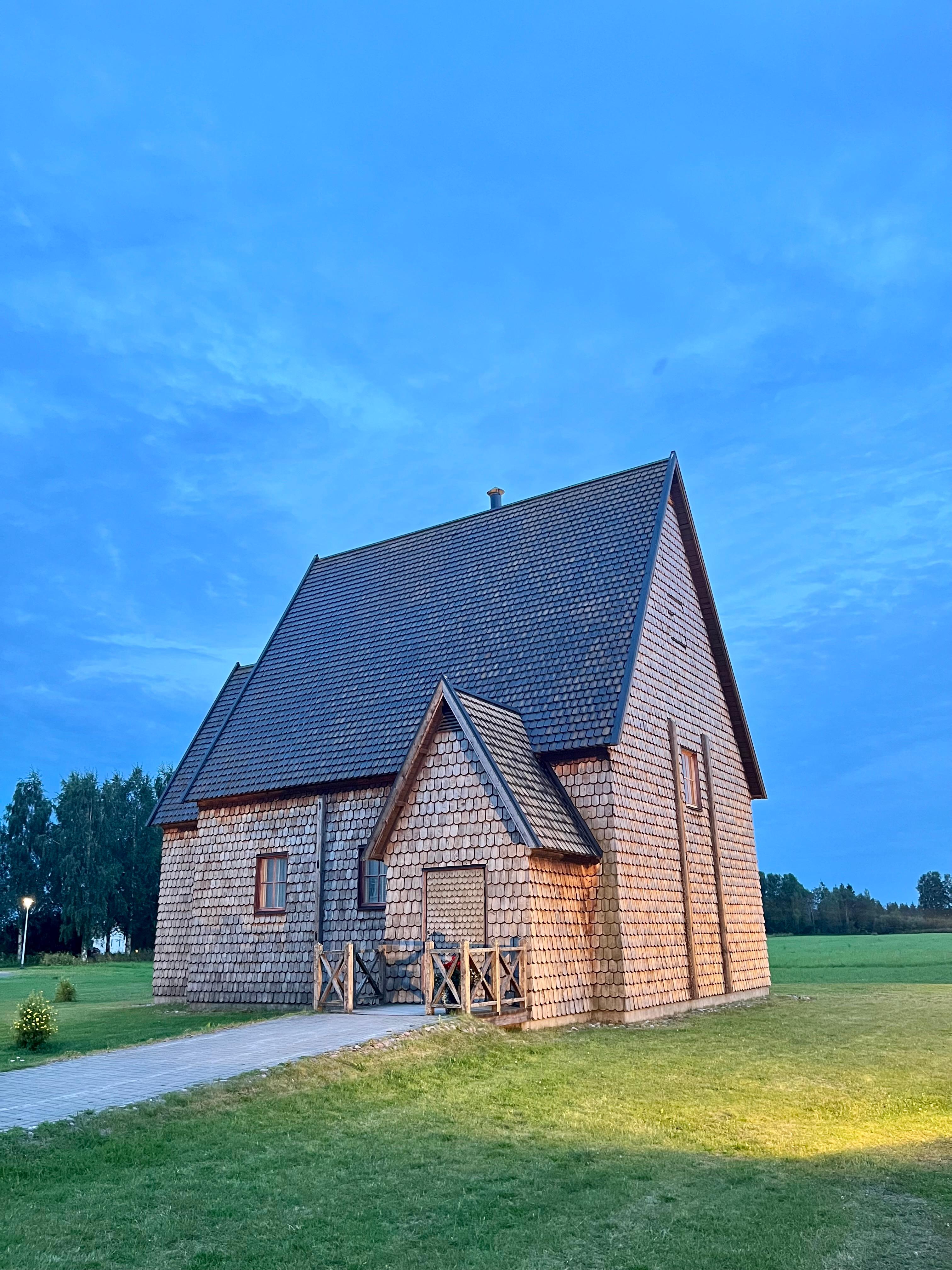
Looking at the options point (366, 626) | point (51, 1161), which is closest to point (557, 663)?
point (366, 626)

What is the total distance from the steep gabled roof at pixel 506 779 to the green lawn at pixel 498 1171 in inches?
173

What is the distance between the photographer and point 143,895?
215ft

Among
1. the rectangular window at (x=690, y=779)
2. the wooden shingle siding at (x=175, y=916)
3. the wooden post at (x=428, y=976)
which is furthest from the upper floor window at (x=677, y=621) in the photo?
the wooden shingle siding at (x=175, y=916)

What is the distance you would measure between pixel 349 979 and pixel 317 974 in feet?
1.99

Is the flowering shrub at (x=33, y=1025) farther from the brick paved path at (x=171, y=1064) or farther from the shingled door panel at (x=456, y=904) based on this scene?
the shingled door panel at (x=456, y=904)

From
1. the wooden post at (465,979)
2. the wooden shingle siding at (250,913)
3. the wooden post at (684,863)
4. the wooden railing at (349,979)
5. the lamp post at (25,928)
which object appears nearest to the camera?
the wooden post at (465,979)

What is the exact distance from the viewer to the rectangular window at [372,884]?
1914 centimetres

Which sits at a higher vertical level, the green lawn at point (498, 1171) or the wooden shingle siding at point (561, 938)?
the wooden shingle siding at point (561, 938)

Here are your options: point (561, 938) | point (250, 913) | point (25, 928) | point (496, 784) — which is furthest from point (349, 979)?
point (25, 928)

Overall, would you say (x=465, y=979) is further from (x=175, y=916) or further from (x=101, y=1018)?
Result: (x=175, y=916)

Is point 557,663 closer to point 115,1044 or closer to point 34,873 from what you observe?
point 115,1044

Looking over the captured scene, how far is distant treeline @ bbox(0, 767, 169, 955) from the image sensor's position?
6128cm

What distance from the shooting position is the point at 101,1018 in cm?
→ 2000

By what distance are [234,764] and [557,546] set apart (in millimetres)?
8914
